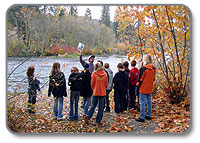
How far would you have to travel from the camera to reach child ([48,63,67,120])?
374cm

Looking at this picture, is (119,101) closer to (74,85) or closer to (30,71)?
(74,85)

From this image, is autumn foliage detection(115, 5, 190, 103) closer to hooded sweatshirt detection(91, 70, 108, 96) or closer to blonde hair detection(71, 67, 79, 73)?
hooded sweatshirt detection(91, 70, 108, 96)

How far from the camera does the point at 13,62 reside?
3588mm

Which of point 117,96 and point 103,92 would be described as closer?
point 103,92

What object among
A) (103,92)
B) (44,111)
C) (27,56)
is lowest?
(44,111)

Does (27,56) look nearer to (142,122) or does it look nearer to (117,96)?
(117,96)

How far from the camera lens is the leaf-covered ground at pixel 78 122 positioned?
11.7ft

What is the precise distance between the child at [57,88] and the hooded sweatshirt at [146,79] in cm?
159

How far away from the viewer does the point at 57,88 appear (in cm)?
393

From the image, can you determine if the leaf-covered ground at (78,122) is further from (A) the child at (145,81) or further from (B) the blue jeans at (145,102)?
(A) the child at (145,81)

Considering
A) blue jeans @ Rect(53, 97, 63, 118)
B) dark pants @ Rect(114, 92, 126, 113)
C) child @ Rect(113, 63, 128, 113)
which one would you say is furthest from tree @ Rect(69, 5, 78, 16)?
dark pants @ Rect(114, 92, 126, 113)

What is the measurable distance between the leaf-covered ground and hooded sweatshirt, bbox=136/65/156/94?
A: 2.12 feet
